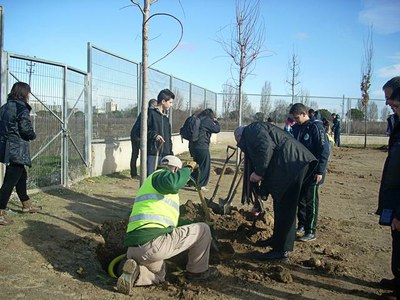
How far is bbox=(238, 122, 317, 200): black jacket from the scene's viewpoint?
443cm

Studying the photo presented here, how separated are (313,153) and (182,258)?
7.34ft

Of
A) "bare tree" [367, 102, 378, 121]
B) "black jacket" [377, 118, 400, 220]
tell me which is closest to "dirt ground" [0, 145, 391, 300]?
"black jacket" [377, 118, 400, 220]

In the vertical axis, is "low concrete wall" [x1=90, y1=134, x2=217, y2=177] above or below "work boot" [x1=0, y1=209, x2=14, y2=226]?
above

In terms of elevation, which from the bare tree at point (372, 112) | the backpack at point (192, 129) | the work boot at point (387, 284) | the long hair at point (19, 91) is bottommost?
the work boot at point (387, 284)

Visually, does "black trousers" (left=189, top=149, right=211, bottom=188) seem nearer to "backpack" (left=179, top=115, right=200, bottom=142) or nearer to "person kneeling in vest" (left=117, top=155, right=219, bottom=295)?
"backpack" (left=179, top=115, right=200, bottom=142)

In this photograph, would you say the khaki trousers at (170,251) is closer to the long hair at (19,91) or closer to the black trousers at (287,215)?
the black trousers at (287,215)

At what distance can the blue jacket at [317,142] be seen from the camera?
5.18m

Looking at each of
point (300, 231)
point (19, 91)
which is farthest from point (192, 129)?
point (19, 91)

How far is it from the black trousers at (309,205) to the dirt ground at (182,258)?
0.90ft

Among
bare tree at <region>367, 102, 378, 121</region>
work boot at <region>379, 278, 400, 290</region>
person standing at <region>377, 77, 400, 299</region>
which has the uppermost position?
bare tree at <region>367, 102, 378, 121</region>

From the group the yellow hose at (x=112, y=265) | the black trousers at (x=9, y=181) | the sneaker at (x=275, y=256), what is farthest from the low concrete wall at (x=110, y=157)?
the sneaker at (x=275, y=256)

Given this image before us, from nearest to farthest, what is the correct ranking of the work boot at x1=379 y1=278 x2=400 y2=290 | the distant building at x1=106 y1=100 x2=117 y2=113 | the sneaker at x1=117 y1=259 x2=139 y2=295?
the sneaker at x1=117 y1=259 x2=139 y2=295 < the work boot at x1=379 y1=278 x2=400 y2=290 < the distant building at x1=106 y1=100 x2=117 y2=113

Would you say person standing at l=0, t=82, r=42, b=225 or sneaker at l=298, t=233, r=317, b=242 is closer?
person standing at l=0, t=82, r=42, b=225

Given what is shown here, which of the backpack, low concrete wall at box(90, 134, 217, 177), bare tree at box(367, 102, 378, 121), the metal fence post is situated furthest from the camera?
bare tree at box(367, 102, 378, 121)
